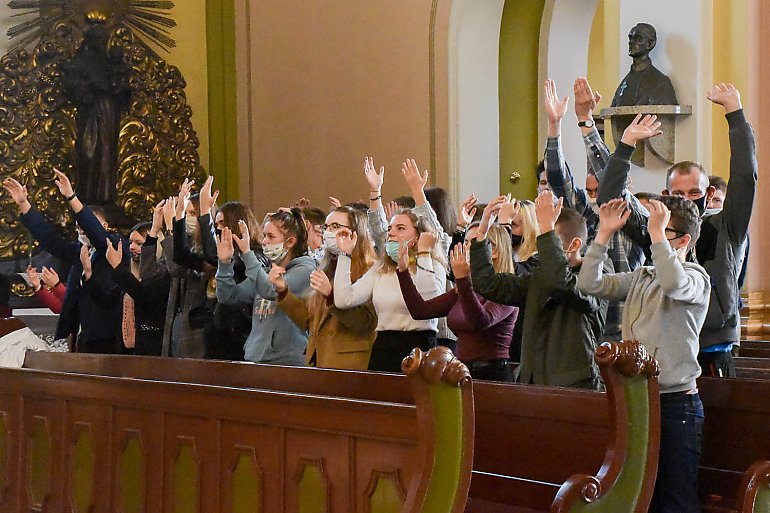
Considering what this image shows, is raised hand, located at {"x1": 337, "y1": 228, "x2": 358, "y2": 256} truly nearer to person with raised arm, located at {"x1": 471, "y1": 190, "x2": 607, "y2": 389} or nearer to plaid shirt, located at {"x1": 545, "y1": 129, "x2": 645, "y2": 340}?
plaid shirt, located at {"x1": 545, "y1": 129, "x2": 645, "y2": 340}

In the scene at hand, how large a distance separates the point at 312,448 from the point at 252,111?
26.7 feet

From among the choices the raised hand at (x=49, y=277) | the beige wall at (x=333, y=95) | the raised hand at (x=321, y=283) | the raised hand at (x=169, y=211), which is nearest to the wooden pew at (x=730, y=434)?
the raised hand at (x=321, y=283)

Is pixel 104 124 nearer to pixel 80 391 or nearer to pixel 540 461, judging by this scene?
pixel 80 391

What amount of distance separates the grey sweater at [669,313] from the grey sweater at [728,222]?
24.3 inches

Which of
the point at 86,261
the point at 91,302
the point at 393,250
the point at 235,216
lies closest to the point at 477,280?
the point at 393,250

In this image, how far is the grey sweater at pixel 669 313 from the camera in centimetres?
354

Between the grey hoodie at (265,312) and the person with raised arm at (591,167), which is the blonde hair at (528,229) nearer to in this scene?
the person with raised arm at (591,167)

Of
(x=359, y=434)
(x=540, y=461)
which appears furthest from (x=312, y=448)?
(x=540, y=461)

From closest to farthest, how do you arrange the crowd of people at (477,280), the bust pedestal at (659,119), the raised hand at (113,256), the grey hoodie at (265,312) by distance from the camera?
the crowd of people at (477,280)
the grey hoodie at (265,312)
the raised hand at (113,256)
the bust pedestal at (659,119)

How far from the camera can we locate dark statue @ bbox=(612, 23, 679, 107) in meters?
7.67

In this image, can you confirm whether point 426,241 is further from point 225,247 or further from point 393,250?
point 225,247

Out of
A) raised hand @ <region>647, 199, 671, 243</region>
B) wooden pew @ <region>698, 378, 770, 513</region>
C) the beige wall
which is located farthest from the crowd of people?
the beige wall

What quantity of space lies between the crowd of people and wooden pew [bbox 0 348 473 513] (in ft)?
2.61

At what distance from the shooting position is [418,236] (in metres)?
5.18
